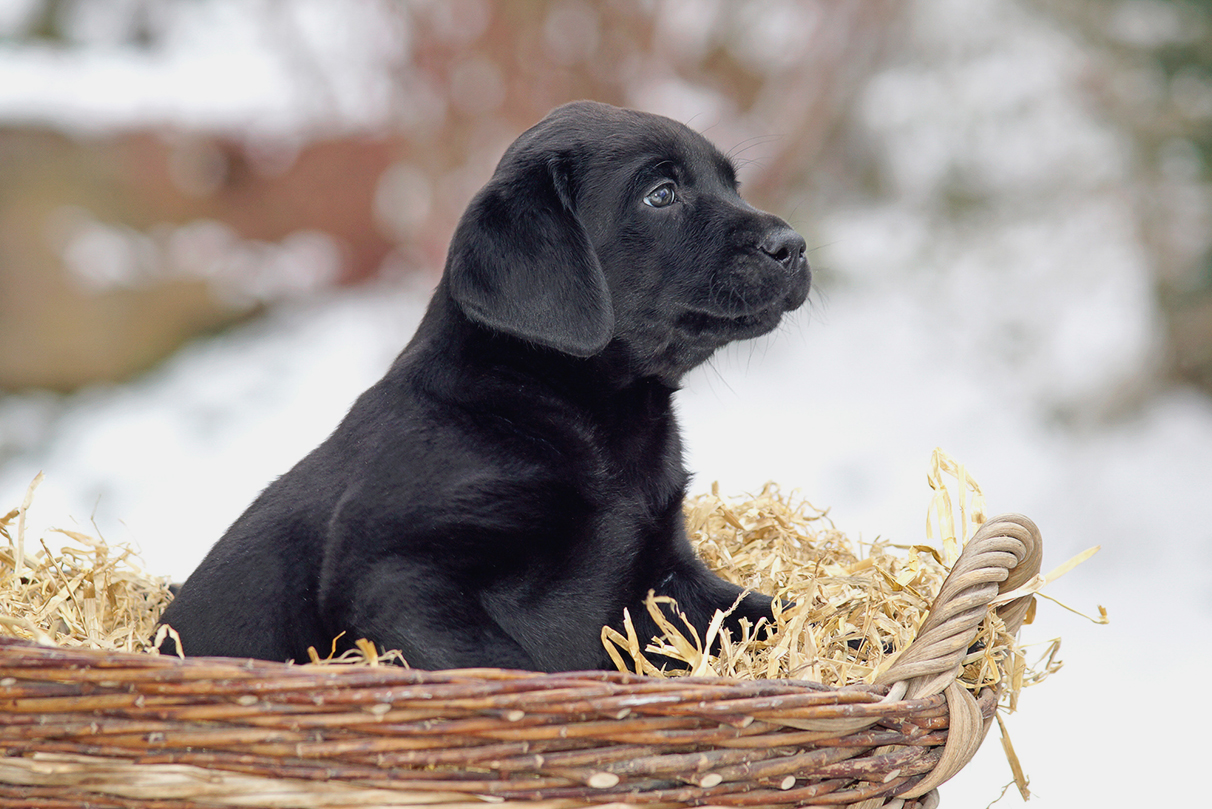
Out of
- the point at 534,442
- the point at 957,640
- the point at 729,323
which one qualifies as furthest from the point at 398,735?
the point at 729,323

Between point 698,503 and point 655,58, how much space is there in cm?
318

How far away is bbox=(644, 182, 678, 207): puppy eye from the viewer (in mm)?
2189

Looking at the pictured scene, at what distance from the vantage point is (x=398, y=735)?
5.01 ft

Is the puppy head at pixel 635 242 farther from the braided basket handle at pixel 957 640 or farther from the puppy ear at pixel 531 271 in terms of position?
the braided basket handle at pixel 957 640

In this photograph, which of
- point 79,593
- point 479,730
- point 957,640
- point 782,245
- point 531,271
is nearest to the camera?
point 479,730

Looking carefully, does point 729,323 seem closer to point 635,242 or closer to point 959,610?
point 635,242

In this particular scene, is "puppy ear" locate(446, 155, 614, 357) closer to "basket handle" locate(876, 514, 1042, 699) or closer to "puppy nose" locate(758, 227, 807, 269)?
"puppy nose" locate(758, 227, 807, 269)

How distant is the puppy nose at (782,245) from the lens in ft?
7.05

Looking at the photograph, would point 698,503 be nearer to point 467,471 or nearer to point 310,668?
point 467,471

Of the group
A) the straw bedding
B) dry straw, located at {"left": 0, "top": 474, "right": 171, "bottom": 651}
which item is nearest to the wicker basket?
the straw bedding

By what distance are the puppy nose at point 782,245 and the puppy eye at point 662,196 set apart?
0.64 ft

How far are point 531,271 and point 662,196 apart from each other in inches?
13.9

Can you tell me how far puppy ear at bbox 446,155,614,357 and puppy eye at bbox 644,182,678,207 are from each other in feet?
0.55

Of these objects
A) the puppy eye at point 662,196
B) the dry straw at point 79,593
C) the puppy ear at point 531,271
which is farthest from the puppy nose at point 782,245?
the dry straw at point 79,593
